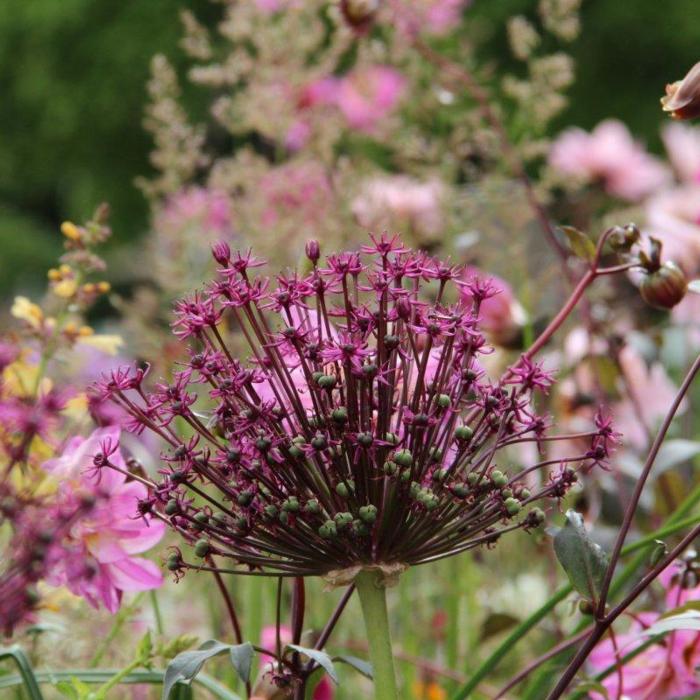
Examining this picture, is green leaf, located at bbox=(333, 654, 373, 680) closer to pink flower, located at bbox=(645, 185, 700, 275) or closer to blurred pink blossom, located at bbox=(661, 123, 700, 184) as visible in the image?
pink flower, located at bbox=(645, 185, 700, 275)

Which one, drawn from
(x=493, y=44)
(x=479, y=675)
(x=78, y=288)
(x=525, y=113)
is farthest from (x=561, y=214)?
(x=493, y=44)

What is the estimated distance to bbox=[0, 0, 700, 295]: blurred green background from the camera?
5.64 m

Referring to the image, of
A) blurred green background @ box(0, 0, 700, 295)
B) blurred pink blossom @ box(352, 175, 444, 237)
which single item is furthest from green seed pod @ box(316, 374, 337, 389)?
blurred green background @ box(0, 0, 700, 295)

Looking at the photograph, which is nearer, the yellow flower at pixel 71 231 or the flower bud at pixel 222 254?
the flower bud at pixel 222 254

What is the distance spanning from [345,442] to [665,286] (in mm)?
226

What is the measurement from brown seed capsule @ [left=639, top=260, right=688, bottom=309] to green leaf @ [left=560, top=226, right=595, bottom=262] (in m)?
0.05

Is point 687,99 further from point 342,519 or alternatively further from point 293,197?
point 293,197

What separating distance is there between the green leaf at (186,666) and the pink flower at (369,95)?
111 cm

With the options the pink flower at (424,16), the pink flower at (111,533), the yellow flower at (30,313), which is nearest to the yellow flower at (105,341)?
the yellow flower at (30,313)

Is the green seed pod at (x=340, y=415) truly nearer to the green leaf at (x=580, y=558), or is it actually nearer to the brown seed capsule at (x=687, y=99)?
the green leaf at (x=580, y=558)

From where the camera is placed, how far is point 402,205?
66.9 inches

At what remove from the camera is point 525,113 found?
1455mm

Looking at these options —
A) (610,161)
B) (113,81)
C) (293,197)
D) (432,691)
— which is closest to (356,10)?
(293,197)

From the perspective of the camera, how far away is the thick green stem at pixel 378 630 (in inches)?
22.0
